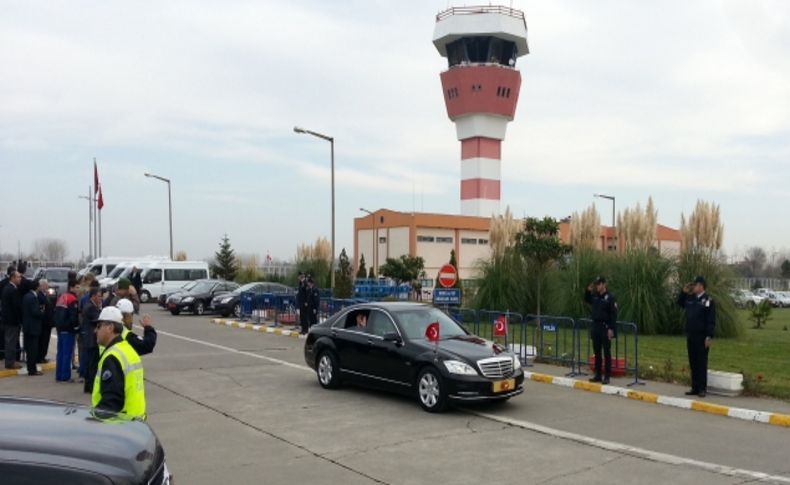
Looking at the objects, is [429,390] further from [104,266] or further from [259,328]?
[104,266]

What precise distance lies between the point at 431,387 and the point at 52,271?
3174 cm

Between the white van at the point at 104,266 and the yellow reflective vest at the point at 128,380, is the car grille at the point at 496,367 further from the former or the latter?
the white van at the point at 104,266

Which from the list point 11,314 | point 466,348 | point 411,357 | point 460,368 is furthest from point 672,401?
point 11,314

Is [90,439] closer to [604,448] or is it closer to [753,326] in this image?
[604,448]

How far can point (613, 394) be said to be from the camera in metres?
12.5

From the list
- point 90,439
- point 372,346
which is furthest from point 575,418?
point 90,439

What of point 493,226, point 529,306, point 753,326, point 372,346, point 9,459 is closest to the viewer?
point 9,459

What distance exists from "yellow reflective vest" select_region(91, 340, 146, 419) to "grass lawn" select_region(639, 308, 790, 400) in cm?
1021

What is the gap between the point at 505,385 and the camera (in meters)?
10.6

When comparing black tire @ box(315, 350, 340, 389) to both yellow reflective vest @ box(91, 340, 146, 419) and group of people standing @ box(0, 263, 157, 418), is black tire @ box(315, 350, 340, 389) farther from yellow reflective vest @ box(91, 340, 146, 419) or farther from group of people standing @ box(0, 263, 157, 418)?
yellow reflective vest @ box(91, 340, 146, 419)

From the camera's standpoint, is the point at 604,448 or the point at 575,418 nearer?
the point at 604,448

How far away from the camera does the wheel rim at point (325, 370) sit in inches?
492

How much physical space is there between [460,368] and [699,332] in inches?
168

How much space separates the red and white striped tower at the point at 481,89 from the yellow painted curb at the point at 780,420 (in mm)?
57033
